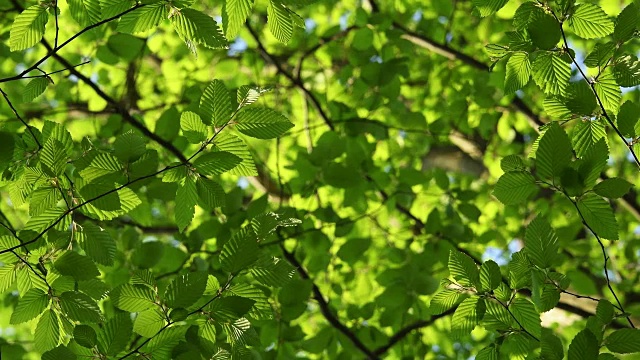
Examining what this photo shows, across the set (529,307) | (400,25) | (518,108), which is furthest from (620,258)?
(529,307)

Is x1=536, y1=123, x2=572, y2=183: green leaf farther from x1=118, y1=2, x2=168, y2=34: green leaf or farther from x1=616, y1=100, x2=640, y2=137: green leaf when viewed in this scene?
x1=118, y1=2, x2=168, y2=34: green leaf

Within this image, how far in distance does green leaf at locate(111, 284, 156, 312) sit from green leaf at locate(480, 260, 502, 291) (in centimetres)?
73

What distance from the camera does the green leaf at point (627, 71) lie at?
47.9 inches

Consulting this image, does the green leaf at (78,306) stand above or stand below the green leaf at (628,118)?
below

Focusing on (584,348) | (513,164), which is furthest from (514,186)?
(584,348)

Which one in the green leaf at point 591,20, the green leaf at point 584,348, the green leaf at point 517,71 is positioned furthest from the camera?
the green leaf at point 517,71

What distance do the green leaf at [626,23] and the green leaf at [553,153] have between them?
21cm

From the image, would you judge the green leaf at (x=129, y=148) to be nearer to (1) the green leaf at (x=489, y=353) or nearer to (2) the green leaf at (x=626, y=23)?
(1) the green leaf at (x=489, y=353)

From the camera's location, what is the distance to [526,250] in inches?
49.3

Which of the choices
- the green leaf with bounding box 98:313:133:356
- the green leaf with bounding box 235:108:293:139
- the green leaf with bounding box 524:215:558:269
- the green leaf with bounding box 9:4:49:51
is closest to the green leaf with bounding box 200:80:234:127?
the green leaf with bounding box 235:108:293:139

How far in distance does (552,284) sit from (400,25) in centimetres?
220

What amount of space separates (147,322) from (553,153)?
94 cm

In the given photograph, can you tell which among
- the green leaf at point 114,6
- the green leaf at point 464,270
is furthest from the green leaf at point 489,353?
the green leaf at point 114,6

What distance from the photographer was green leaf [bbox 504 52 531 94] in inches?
52.5
